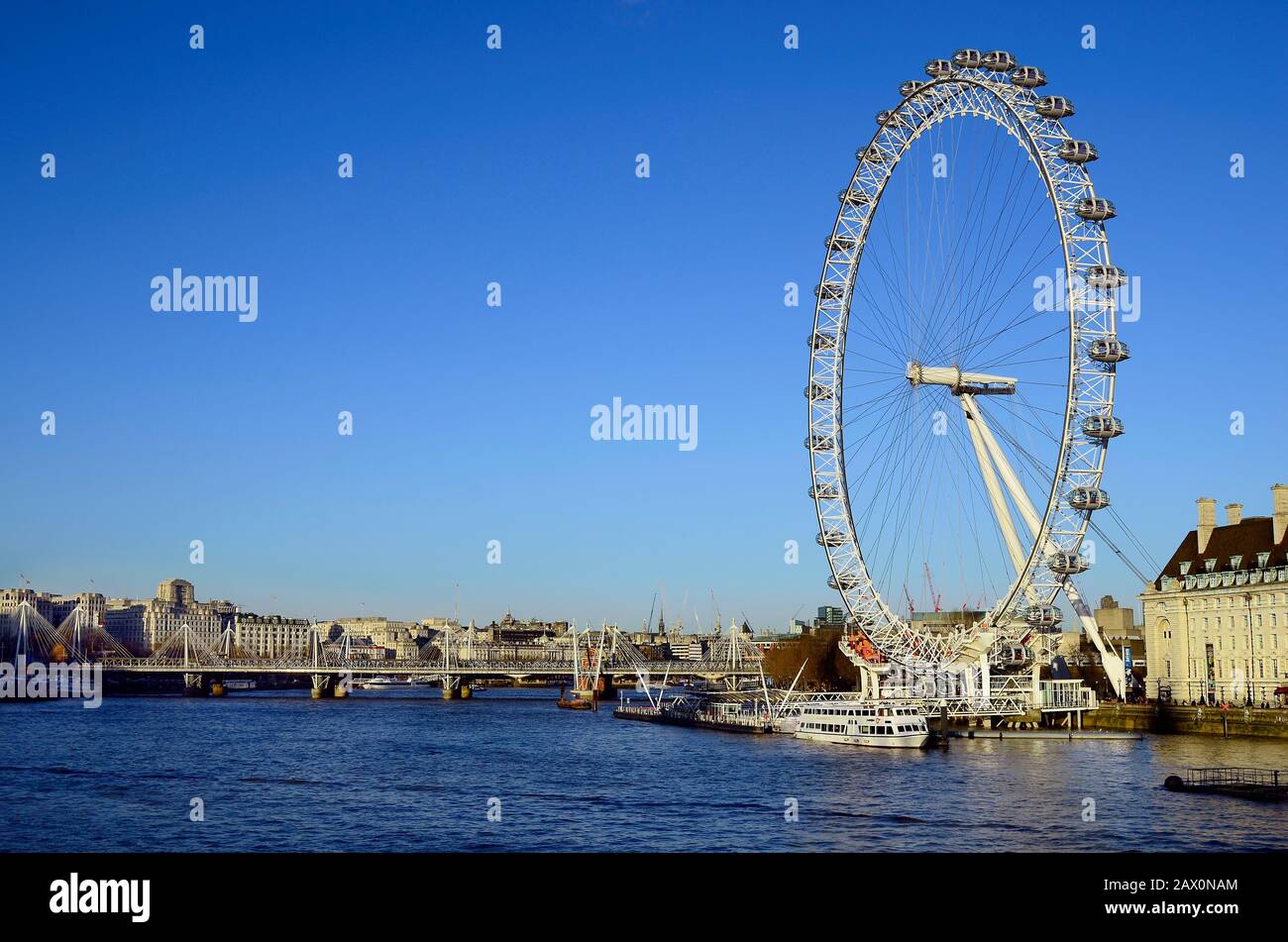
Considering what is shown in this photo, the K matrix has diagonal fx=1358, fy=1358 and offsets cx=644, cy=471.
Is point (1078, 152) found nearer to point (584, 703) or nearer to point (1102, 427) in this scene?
point (1102, 427)

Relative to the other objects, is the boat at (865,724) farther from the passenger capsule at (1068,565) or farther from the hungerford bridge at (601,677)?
the passenger capsule at (1068,565)

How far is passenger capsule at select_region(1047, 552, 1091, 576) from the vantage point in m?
62.0

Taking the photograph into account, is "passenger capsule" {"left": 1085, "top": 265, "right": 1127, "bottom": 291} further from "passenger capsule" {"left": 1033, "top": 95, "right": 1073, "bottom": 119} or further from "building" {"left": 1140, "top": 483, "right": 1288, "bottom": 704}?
"building" {"left": 1140, "top": 483, "right": 1288, "bottom": 704}

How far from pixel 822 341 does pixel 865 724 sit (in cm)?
2097

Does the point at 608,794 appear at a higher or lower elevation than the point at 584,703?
higher

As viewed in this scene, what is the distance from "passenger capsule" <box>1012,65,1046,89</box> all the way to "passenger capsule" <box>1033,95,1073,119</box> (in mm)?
842

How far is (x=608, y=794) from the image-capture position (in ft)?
166

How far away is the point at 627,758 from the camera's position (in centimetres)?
6844

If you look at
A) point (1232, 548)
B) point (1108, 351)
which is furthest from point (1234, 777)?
point (1232, 548)

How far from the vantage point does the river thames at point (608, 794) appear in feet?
125

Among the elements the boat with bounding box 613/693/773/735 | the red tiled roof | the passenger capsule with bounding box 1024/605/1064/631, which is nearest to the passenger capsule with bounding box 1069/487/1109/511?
the passenger capsule with bounding box 1024/605/1064/631

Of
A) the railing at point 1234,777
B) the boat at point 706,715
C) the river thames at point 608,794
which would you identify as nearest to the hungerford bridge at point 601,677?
the boat at point 706,715

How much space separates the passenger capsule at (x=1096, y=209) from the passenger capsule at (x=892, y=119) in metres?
10.6
